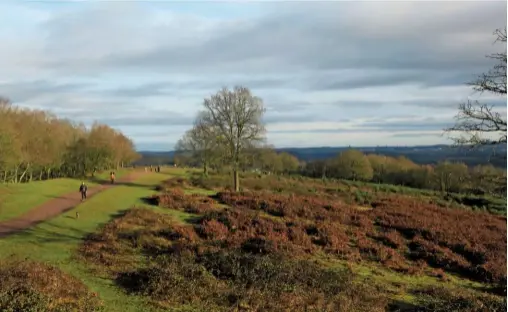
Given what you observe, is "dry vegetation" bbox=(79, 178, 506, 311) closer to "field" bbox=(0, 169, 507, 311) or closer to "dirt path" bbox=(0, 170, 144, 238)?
"field" bbox=(0, 169, 507, 311)

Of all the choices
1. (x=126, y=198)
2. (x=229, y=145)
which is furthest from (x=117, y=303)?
(x=229, y=145)

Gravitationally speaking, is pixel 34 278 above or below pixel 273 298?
above

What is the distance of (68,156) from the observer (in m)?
72.0

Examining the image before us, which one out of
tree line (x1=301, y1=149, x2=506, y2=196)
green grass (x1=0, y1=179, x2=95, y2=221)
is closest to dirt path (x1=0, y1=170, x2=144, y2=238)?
green grass (x1=0, y1=179, x2=95, y2=221)

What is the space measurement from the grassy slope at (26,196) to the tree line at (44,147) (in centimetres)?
603

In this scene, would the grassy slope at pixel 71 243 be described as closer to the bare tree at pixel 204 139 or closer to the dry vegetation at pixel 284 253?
the dry vegetation at pixel 284 253

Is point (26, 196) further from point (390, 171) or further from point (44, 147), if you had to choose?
point (390, 171)

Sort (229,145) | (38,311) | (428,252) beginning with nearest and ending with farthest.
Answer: (38,311) < (428,252) < (229,145)

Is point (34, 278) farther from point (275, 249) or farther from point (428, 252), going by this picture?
point (428, 252)

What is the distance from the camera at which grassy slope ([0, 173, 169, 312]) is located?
16172 mm

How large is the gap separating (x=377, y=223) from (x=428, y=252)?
23.8 ft

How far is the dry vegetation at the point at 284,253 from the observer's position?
56.0ft

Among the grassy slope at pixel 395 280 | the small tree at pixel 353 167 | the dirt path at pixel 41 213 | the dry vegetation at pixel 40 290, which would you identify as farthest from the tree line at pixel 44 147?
the small tree at pixel 353 167

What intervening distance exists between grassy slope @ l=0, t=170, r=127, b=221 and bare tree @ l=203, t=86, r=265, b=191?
1576 cm
